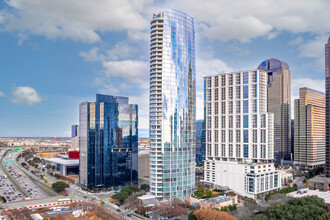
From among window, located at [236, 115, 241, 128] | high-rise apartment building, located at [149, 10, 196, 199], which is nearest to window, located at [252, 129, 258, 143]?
window, located at [236, 115, 241, 128]

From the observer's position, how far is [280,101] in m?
130

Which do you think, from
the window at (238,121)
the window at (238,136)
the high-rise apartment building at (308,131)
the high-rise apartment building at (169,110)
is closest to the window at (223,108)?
the window at (238,121)

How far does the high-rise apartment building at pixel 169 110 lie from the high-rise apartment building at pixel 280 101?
77801 millimetres

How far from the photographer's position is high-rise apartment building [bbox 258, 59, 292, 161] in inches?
5079

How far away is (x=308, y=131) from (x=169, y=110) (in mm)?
75656

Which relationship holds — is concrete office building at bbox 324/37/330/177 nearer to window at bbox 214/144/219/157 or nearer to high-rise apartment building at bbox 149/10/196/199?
window at bbox 214/144/219/157

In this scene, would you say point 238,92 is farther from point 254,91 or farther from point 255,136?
point 255,136

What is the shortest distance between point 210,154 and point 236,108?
1388 centimetres

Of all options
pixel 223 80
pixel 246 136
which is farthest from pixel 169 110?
pixel 246 136

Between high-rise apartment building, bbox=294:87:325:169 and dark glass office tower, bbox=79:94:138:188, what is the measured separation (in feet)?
235

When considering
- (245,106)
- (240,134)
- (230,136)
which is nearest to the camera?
(245,106)

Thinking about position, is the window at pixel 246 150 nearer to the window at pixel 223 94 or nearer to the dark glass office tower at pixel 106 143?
the window at pixel 223 94

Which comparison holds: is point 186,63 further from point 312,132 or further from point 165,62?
point 312,132

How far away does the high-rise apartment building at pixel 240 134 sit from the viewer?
6969 cm
